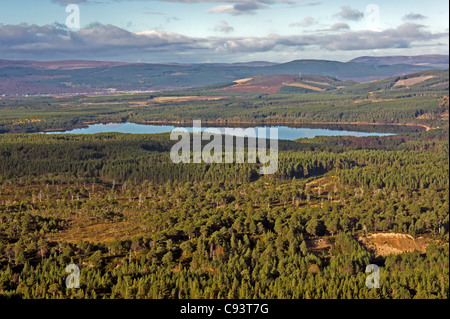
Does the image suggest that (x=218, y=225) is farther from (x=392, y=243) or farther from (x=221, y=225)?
(x=392, y=243)

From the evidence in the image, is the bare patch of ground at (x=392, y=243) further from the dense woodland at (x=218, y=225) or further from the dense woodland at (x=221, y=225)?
the dense woodland at (x=218, y=225)

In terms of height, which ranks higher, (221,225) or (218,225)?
(218,225)

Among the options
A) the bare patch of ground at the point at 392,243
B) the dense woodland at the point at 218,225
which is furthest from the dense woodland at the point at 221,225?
the bare patch of ground at the point at 392,243

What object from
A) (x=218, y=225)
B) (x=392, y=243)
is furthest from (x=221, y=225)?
(x=392, y=243)

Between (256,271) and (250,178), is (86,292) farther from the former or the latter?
(250,178)

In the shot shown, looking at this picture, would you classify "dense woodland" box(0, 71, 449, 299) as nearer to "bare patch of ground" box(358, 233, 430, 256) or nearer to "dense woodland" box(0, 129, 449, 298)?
"dense woodland" box(0, 129, 449, 298)

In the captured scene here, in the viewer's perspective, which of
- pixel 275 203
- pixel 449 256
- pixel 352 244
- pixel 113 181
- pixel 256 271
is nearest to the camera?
pixel 256 271
